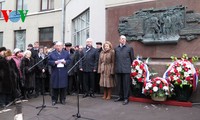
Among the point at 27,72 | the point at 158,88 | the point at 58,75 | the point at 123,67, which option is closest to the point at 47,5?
the point at 27,72

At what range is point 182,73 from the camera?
7.37m

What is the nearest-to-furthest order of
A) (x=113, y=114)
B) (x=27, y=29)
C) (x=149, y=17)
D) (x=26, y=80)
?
(x=113, y=114), (x=149, y=17), (x=26, y=80), (x=27, y=29)

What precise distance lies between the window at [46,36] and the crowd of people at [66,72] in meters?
9.78

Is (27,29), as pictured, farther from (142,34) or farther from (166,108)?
(166,108)

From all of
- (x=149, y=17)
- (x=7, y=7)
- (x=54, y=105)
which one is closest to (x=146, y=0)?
(x=149, y=17)

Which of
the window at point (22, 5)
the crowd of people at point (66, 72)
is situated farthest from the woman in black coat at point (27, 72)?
the window at point (22, 5)

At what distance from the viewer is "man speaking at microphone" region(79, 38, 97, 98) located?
8.71 m

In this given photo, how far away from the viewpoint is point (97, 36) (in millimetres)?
10367

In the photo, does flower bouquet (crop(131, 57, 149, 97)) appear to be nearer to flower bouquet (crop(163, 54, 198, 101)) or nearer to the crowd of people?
the crowd of people

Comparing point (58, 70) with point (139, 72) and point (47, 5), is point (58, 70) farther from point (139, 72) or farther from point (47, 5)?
point (47, 5)

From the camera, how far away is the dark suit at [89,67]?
28.6 feet

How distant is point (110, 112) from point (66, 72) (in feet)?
6.10

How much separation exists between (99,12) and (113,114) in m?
4.57

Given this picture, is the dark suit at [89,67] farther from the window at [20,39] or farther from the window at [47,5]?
the window at [20,39]
